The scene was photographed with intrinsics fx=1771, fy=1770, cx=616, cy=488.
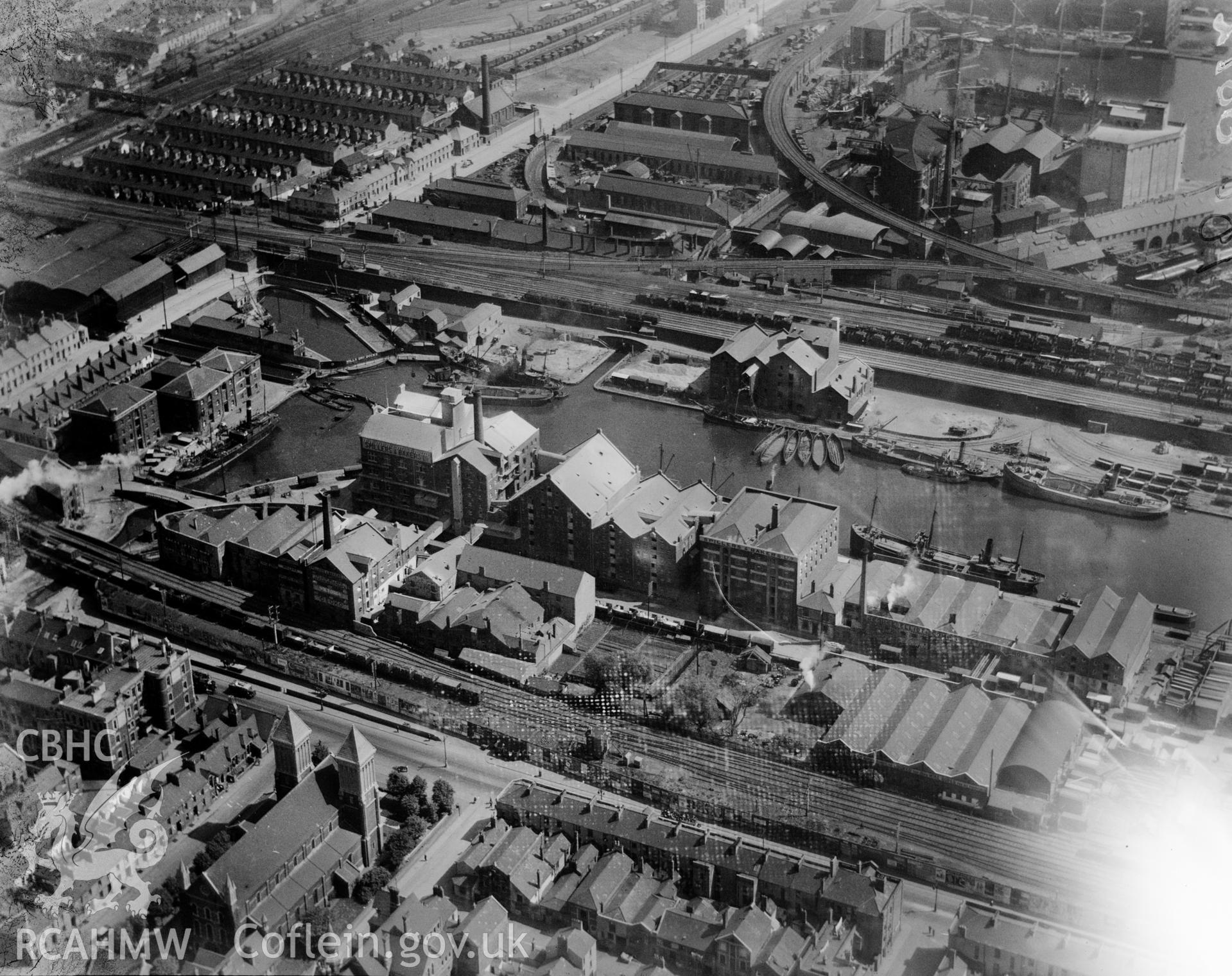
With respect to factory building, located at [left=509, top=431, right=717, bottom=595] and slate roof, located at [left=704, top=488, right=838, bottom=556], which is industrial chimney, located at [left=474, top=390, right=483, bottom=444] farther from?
slate roof, located at [left=704, top=488, right=838, bottom=556]

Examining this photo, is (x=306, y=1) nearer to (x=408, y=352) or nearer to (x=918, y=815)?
(x=408, y=352)

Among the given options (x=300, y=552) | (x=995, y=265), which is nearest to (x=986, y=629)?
(x=300, y=552)

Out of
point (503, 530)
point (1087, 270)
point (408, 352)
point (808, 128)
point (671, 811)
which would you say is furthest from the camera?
point (808, 128)

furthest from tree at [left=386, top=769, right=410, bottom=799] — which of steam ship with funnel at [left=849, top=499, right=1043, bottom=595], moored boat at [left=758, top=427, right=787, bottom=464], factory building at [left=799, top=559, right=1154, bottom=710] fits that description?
moored boat at [left=758, top=427, right=787, bottom=464]

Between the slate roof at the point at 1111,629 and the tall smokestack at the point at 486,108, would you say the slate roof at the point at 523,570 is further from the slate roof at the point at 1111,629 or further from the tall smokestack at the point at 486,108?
the tall smokestack at the point at 486,108

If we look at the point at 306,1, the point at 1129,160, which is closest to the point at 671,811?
the point at 1129,160

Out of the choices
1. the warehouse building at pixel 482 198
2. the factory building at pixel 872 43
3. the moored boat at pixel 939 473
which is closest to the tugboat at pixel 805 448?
the moored boat at pixel 939 473

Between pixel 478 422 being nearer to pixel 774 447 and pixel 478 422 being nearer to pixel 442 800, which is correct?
→ pixel 774 447
